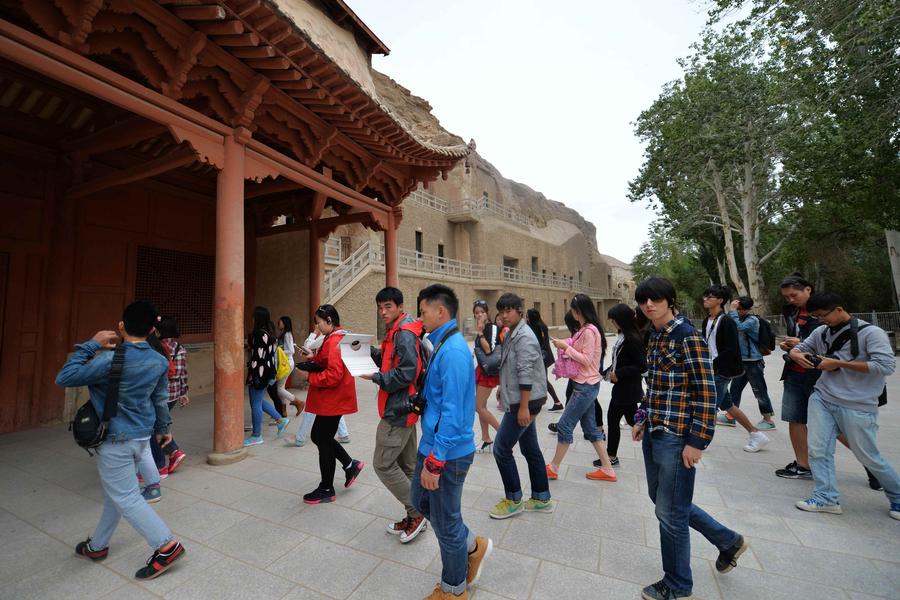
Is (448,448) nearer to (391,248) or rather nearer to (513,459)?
(513,459)

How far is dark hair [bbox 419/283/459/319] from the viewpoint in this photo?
7.51 ft

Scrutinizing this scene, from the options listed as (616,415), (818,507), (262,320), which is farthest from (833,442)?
(262,320)

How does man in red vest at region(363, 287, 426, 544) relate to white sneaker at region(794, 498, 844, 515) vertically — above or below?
above

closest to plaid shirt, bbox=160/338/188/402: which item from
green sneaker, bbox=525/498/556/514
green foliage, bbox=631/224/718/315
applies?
green sneaker, bbox=525/498/556/514

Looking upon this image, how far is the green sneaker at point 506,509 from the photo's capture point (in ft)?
10.0

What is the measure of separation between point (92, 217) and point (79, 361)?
543 centimetres

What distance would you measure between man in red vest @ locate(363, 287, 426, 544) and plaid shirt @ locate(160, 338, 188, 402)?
2.69 m

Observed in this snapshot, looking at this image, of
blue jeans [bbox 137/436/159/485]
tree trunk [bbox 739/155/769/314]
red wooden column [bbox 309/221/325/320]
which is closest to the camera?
blue jeans [bbox 137/436/159/485]

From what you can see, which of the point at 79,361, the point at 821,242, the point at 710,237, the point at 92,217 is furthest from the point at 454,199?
the point at 79,361

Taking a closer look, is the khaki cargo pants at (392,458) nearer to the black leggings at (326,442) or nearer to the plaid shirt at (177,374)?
the black leggings at (326,442)

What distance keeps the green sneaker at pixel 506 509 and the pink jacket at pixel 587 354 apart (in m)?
1.29

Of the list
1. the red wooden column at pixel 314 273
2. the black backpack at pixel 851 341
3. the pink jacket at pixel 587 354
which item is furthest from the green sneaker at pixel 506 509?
the red wooden column at pixel 314 273

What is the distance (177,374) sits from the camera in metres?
4.38

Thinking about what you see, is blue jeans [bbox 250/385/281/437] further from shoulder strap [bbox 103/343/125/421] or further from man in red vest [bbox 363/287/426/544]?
man in red vest [bbox 363/287/426/544]
